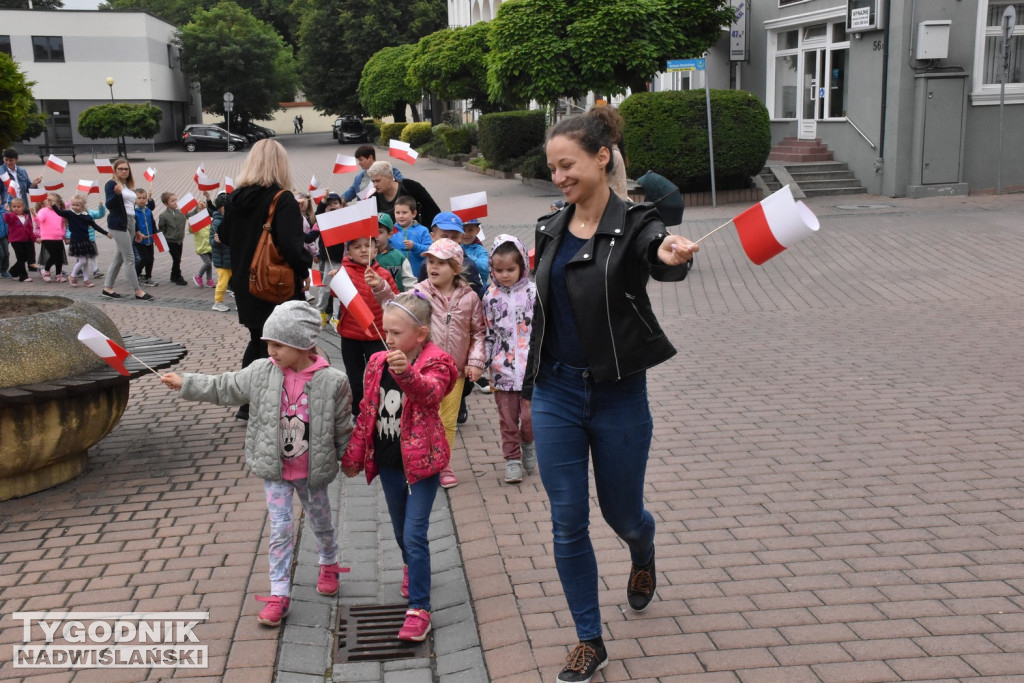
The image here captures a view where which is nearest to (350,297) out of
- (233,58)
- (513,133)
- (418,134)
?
(513,133)

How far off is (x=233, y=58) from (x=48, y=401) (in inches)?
2309

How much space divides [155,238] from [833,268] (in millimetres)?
9239

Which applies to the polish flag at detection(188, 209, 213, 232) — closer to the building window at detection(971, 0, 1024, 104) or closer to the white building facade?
the building window at detection(971, 0, 1024, 104)

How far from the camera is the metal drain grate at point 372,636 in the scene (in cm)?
416

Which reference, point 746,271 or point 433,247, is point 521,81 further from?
point 433,247

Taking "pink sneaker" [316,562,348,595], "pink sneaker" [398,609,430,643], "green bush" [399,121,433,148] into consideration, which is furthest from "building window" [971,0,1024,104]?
"green bush" [399,121,433,148]

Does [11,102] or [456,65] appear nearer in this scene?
[11,102]

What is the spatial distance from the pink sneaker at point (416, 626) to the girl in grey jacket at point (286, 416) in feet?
1.80

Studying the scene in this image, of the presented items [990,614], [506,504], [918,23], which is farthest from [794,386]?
[918,23]

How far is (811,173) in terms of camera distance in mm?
Answer: 20953

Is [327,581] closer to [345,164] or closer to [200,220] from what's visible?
[345,164]

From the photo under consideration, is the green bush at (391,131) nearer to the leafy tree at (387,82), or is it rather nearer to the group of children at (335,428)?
the leafy tree at (387,82)

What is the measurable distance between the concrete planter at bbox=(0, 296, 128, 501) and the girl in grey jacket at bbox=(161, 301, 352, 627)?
1729 mm

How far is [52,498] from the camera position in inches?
229
